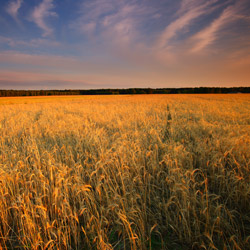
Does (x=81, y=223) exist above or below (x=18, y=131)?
below

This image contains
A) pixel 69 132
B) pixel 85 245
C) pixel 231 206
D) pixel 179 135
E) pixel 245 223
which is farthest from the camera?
pixel 69 132

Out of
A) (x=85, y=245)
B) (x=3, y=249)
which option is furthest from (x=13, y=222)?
(x=85, y=245)

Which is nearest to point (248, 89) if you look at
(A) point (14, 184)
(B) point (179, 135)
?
(B) point (179, 135)

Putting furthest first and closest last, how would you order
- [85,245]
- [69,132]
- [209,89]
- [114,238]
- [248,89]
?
[209,89], [248,89], [69,132], [114,238], [85,245]

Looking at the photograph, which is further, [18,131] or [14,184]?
[18,131]

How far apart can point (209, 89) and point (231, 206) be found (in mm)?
99940

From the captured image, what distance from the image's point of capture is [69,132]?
6.42m

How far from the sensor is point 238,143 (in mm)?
Result: 3984

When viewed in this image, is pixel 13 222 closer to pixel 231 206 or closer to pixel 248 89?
pixel 231 206

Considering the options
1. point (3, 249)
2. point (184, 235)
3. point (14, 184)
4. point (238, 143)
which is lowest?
point (3, 249)

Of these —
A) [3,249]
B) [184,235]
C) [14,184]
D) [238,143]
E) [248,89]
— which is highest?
[248,89]

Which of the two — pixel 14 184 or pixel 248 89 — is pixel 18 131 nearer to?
pixel 14 184

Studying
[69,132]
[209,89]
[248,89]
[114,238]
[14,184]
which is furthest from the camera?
[209,89]

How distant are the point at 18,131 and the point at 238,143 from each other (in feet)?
27.9
